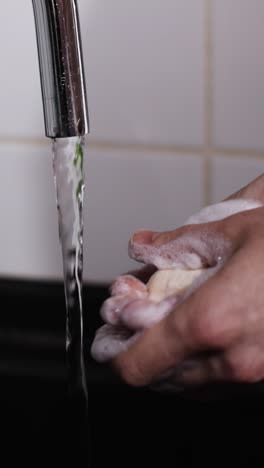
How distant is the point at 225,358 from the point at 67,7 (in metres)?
0.21

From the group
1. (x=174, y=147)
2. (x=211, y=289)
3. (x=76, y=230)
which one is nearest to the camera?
(x=211, y=289)

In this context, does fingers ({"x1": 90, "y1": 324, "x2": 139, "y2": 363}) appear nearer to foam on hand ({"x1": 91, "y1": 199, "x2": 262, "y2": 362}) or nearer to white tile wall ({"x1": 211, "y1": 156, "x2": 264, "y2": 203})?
foam on hand ({"x1": 91, "y1": 199, "x2": 262, "y2": 362})

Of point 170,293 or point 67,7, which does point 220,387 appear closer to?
point 170,293

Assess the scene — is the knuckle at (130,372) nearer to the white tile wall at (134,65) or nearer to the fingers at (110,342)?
the fingers at (110,342)

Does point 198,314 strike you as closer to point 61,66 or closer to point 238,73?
point 61,66

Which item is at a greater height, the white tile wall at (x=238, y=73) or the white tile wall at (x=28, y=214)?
the white tile wall at (x=238, y=73)

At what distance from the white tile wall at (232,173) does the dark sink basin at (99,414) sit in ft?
0.47

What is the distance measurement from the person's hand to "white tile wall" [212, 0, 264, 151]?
191 millimetres

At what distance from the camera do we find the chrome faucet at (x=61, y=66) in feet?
1.44

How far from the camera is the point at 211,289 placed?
425mm

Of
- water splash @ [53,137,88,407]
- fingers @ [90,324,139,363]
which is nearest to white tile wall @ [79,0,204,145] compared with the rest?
water splash @ [53,137,88,407]

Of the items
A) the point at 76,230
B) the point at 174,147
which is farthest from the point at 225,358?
the point at 174,147

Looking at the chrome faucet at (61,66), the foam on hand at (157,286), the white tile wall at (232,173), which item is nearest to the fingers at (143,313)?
the foam on hand at (157,286)

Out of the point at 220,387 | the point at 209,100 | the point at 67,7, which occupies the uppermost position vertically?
the point at 67,7
